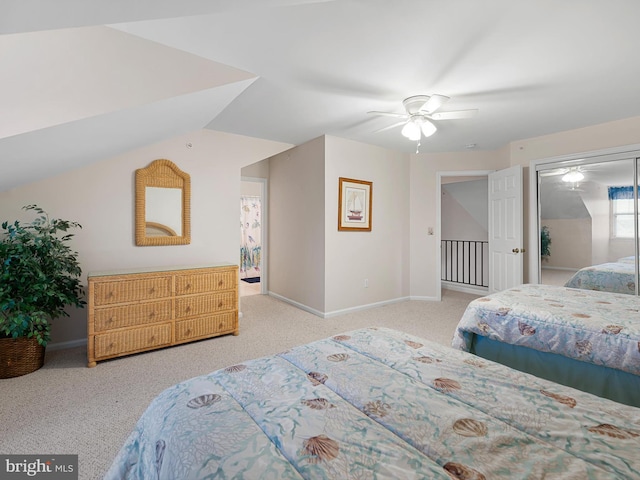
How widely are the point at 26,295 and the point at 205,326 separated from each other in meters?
1.44

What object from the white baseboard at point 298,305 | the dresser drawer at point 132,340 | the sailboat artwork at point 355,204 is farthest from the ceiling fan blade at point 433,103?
the dresser drawer at point 132,340

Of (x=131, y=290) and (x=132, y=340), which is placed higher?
(x=131, y=290)

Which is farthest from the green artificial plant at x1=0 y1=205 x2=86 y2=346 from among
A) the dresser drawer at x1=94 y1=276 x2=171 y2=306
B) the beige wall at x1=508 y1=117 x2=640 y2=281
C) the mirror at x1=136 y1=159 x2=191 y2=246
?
the beige wall at x1=508 y1=117 x2=640 y2=281

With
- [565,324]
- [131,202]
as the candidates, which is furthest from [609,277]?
[131,202]

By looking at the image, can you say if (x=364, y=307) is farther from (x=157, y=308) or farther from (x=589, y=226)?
(x=589, y=226)

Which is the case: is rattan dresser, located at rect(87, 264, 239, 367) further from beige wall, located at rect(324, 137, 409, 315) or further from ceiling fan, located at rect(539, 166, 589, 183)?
ceiling fan, located at rect(539, 166, 589, 183)

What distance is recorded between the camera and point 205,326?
10.5ft

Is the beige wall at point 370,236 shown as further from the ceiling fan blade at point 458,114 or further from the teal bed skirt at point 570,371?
the teal bed skirt at point 570,371

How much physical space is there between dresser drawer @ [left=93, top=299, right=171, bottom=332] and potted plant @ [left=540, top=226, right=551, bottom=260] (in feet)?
14.9

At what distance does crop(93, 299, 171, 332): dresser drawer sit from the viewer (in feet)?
8.73

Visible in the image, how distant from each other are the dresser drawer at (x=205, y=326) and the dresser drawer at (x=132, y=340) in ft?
0.39

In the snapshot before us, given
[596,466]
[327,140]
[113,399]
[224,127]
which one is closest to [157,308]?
[113,399]

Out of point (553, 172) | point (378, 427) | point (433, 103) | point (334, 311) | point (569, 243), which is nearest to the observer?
point (378, 427)

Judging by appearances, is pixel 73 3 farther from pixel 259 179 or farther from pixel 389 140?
pixel 259 179
